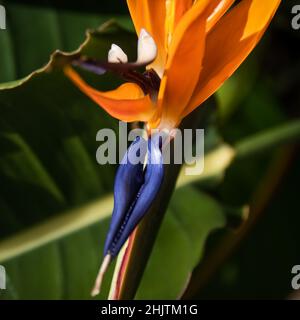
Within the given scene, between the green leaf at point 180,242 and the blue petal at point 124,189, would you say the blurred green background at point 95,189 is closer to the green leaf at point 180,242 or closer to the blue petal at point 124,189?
the green leaf at point 180,242

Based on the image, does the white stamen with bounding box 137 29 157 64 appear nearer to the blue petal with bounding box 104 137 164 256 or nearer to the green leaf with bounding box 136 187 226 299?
the blue petal with bounding box 104 137 164 256

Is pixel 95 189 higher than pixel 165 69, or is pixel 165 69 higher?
pixel 95 189

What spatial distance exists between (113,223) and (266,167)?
0.84 metres

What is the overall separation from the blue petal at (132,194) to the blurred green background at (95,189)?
0.32 metres

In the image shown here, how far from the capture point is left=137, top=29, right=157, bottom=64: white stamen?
76 centimetres

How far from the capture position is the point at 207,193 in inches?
52.8

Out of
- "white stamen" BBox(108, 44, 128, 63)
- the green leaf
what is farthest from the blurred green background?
"white stamen" BBox(108, 44, 128, 63)

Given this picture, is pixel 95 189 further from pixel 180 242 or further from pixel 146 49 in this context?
pixel 146 49

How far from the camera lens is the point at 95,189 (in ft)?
4.05

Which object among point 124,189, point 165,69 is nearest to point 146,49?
point 165,69

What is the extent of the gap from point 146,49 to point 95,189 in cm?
50

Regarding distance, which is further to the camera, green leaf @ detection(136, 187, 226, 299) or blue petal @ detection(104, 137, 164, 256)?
green leaf @ detection(136, 187, 226, 299)

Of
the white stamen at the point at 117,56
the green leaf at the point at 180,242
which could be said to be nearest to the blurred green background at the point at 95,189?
the green leaf at the point at 180,242

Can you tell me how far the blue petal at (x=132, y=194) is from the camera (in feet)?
2.54
